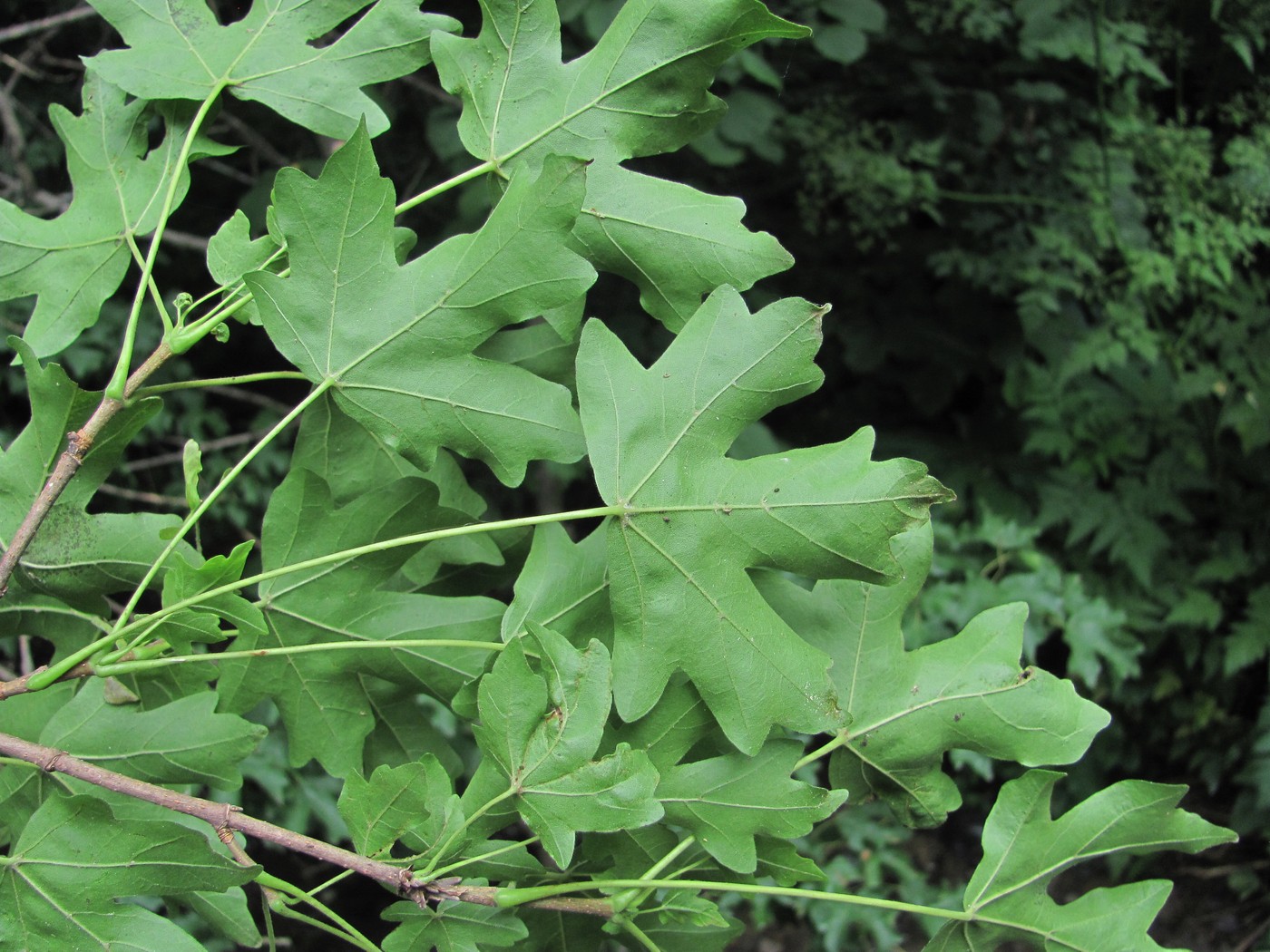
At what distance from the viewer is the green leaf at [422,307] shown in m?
0.71

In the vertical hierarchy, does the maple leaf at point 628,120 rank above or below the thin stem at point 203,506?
above

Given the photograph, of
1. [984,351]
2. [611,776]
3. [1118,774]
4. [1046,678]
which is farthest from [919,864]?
[611,776]

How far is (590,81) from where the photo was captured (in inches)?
30.9

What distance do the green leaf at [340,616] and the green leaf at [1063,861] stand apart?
39 cm

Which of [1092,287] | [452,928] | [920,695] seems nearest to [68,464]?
[452,928]

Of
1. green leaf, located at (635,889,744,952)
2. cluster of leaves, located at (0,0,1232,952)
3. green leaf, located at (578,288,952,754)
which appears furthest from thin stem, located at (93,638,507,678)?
green leaf, located at (635,889,744,952)

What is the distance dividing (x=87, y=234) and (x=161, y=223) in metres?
0.10

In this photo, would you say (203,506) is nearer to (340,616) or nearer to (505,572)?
(340,616)

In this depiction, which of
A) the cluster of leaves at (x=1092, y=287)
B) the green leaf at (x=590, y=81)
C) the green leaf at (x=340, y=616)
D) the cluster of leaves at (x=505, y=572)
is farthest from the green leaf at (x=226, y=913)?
the cluster of leaves at (x=1092, y=287)

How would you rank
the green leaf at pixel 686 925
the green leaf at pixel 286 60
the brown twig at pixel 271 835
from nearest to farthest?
the brown twig at pixel 271 835, the green leaf at pixel 686 925, the green leaf at pixel 286 60

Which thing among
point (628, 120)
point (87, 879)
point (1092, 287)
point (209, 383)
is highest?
point (628, 120)

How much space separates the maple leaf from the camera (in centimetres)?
77

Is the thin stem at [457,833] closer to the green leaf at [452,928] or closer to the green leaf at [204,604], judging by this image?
the green leaf at [452,928]

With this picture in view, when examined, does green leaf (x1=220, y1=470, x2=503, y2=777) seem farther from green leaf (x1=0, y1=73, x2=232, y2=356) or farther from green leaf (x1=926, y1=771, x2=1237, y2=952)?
green leaf (x1=926, y1=771, x2=1237, y2=952)
